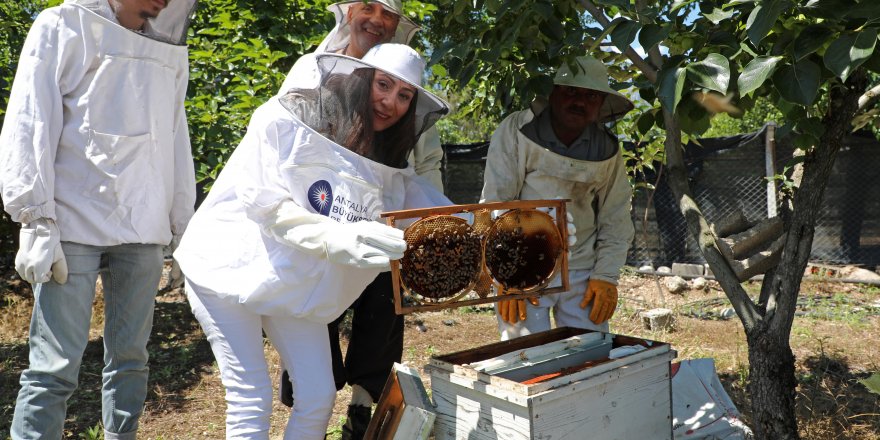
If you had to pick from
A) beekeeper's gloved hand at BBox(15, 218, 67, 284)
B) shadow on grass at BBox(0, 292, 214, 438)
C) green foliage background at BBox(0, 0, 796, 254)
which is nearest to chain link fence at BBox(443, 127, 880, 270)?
green foliage background at BBox(0, 0, 796, 254)

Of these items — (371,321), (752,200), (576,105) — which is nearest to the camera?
(371,321)

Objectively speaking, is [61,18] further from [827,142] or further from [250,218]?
[827,142]

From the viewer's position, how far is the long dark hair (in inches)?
80.1

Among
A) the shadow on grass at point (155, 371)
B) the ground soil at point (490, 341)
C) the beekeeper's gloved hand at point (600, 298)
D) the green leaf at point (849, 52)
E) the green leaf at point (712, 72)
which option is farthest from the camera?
the shadow on grass at point (155, 371)

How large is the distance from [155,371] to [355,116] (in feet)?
9.06

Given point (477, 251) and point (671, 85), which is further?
point (477, 251)

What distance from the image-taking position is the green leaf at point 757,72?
1.54 metres

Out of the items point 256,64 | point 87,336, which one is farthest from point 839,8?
point 256,64

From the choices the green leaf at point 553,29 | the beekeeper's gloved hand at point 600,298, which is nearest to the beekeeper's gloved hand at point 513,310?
the beekeeper's gloved hand at point 600,298

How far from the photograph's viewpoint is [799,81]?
1.57 metres

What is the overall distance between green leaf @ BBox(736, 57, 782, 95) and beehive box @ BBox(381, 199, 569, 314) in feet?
2.24

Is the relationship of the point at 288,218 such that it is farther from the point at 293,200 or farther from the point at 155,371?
the point at 155,371

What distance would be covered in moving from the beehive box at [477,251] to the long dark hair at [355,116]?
23 cm

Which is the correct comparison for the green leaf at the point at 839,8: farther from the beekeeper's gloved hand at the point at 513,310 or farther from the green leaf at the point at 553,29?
the beekeeper's gloved hand at the point at 513,310
